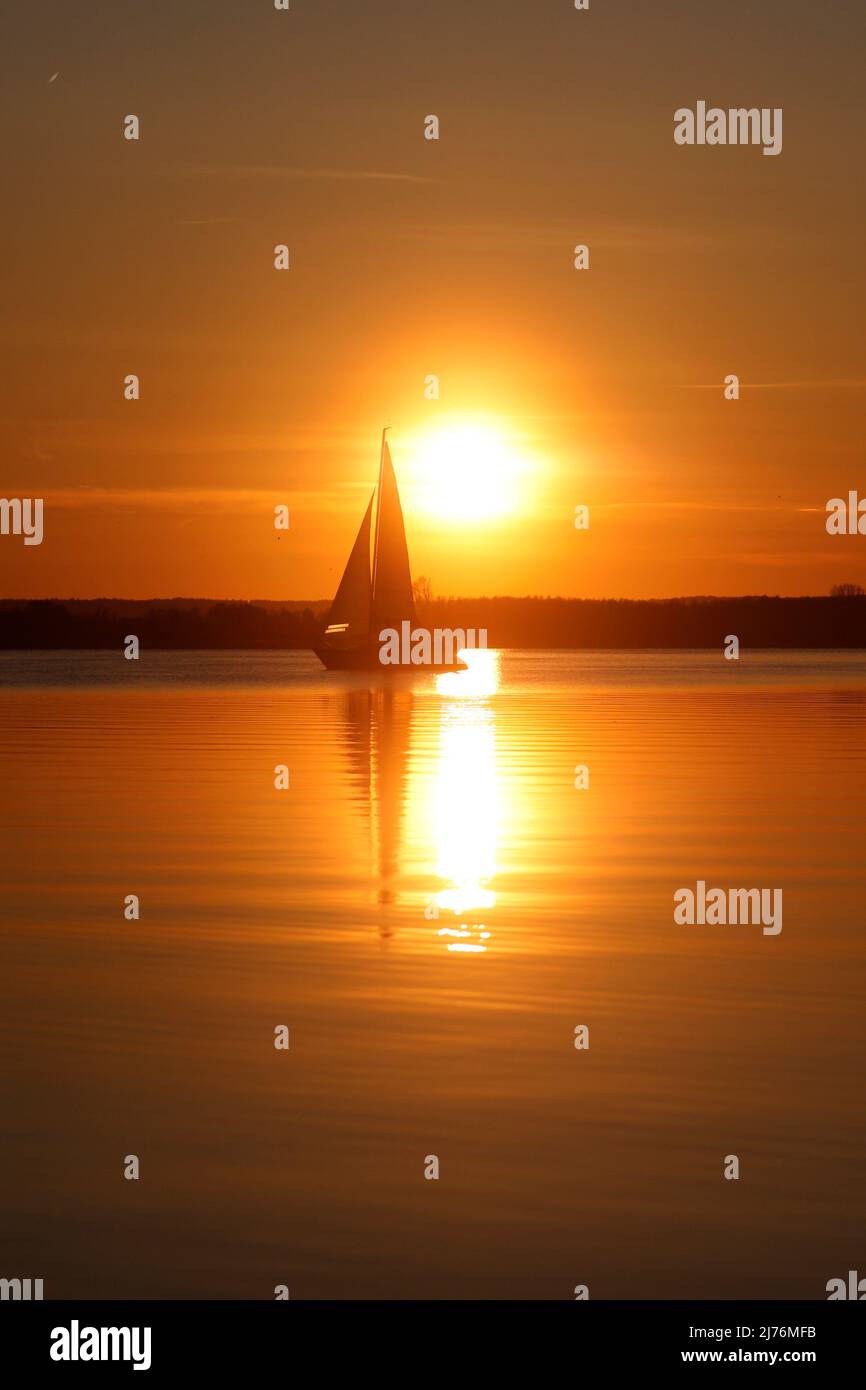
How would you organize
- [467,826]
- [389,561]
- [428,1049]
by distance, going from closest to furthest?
[428,1049], [467,826], [389,561]

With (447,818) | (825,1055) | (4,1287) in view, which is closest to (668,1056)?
(825,1055)

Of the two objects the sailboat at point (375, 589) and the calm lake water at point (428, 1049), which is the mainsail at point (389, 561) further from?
the calm lake water at point (428, 1049)

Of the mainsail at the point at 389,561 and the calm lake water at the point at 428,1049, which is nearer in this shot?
the calm lake water at the point at 428,1049

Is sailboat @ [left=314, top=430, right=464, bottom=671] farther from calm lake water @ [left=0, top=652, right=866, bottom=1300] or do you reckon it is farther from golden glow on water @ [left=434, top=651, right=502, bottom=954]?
calm lake water @ [left=0, top=652, right=866, bottom=1300]

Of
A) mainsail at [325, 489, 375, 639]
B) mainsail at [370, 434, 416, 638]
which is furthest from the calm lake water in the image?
mainsail at [325, 489, 375, 639]

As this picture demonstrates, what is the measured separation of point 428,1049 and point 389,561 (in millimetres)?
95015

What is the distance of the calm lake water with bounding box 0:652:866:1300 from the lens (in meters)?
9.39

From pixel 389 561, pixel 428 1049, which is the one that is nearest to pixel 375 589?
pixel 389 561

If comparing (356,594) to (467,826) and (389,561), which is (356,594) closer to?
(389,561)

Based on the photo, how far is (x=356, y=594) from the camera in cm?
11112

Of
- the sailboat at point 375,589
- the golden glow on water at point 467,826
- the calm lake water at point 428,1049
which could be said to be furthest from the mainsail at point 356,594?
the calm lake water at point 428,1049

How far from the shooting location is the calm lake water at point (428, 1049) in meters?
9.39

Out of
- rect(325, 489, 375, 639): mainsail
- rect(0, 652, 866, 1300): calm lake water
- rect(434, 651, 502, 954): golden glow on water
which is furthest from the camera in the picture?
rect(325, 489, 375, 639): mainsail
